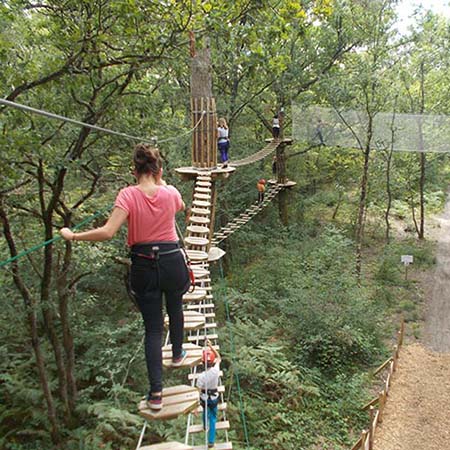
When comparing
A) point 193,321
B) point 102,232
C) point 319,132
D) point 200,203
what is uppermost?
point 319,132

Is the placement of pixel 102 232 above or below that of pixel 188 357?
above

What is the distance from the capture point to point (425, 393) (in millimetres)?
6539

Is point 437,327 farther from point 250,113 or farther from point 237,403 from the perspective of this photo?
point 250,113

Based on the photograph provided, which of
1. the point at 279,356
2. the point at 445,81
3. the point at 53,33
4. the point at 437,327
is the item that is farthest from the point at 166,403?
the point at 445,81

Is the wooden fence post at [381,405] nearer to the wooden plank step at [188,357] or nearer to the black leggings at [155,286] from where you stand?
the wooden plank step at [188,357]

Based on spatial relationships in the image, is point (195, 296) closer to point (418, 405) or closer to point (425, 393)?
point (418, 405)

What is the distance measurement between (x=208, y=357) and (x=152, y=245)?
3.36 ft

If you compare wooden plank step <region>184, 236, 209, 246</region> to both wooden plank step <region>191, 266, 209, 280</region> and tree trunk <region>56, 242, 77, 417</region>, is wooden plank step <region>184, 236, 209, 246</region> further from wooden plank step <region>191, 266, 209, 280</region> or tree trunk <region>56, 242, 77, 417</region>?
tree trunk <region>56, 242, 77, 417</region>

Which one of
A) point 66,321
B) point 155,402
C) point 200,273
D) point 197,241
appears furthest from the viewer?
point 66,321

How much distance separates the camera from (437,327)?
866 cm

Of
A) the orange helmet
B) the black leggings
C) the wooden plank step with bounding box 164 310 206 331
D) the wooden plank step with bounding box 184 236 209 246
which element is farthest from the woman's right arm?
the wooden plank step with bounding box 184 236 209 246

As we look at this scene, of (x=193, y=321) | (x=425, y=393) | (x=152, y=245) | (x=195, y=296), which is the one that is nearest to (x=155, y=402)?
(x=152, y=245)

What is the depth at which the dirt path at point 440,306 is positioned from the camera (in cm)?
817

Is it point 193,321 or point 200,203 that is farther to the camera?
point 200,203
